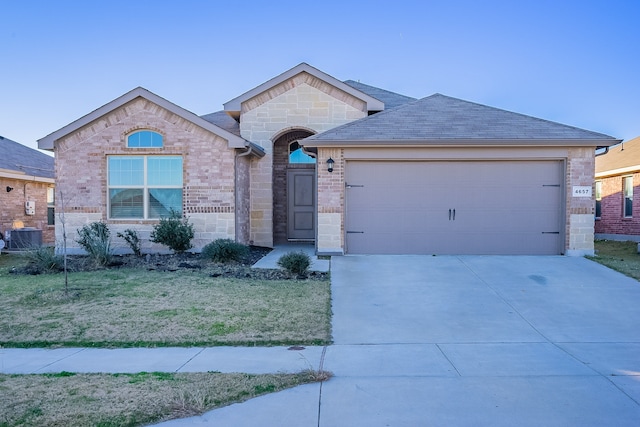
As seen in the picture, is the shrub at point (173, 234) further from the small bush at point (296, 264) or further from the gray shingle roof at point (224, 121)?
the gray shingle roof at point (224, 121)

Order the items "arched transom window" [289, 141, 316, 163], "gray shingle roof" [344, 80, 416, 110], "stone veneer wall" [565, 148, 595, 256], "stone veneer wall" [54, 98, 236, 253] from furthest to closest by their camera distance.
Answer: "gray shingle roof" [344, 80, 416, 110] < "arched transom window" [289, 141, 316, 163] < "stone veneer wall" [54, 98, 236, 253] < "stone veneer wall" [565, 148, 595, 256]

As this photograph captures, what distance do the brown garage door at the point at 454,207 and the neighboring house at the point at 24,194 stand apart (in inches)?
472

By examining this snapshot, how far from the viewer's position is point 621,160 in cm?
1973

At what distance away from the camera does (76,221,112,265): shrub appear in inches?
456

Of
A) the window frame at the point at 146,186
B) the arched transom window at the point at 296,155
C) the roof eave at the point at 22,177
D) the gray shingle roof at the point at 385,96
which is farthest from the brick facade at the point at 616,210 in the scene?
the roof eave at the point at 22,177

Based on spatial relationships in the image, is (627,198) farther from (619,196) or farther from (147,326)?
(147,326)

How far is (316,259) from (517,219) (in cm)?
515

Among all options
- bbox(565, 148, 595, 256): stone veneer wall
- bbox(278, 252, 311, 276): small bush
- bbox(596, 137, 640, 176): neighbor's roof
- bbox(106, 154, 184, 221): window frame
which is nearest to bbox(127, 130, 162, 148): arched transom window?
bbox(106, 154, 184, 221): window frame

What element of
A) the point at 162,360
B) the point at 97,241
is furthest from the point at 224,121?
the point at 162,360

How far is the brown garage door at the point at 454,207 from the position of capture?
12383mm

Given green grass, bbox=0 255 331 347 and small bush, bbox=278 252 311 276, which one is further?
small bush, bbox=278 252 311 276

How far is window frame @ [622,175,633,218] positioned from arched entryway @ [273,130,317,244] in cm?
1223

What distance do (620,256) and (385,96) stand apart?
9.23m

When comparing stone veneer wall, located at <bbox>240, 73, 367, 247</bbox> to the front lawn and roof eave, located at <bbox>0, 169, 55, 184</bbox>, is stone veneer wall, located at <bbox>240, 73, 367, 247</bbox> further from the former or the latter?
roof eave, located at <bbox>0, 169, 55, 184</bbox>
